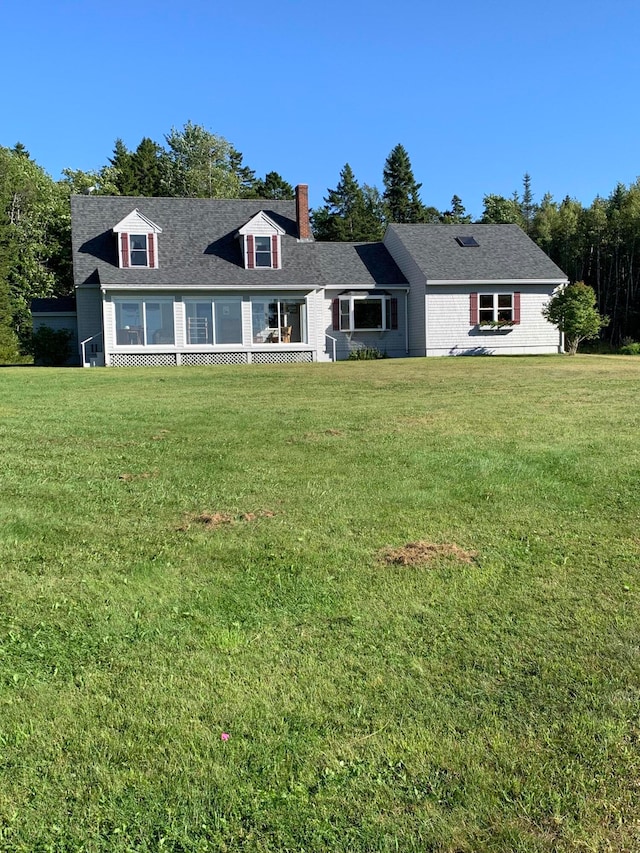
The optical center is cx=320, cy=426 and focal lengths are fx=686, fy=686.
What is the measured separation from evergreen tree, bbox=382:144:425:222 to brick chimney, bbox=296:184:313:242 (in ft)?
103

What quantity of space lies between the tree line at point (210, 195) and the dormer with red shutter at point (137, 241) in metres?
6.96

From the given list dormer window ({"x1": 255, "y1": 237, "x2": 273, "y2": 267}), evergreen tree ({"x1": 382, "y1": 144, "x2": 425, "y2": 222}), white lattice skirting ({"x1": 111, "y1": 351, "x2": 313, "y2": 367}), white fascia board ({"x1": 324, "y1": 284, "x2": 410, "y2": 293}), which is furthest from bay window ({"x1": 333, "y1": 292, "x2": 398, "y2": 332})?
evergreen tree ({"x1": 382, "y1": 144, "x2": 425, "y2": 222})

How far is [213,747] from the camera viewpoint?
90.1 inches

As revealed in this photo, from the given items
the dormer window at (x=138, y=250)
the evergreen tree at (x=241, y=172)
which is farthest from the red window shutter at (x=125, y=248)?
the evergreen tree at (x=241, y=172)

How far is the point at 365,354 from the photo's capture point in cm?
2591

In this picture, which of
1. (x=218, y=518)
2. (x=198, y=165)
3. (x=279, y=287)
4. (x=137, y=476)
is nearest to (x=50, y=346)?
(x=279, y=287)

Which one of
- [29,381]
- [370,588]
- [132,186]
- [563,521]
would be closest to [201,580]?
[370,588]

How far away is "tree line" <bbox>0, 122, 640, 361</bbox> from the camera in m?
35.8

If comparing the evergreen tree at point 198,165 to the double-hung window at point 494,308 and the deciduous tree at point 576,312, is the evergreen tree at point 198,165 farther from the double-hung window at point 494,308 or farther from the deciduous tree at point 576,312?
the deciduous tree at point 576,312

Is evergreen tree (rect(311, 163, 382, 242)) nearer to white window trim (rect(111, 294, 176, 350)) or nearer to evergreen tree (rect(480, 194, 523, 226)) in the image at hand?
evergreen tree (rect(480, 194, 523, 226))

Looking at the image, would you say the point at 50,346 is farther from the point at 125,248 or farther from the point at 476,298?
the point at 476,298

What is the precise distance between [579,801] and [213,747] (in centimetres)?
115

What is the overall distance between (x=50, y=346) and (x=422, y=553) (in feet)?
74.7

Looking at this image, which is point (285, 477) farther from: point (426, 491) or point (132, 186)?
point (132, 186)
